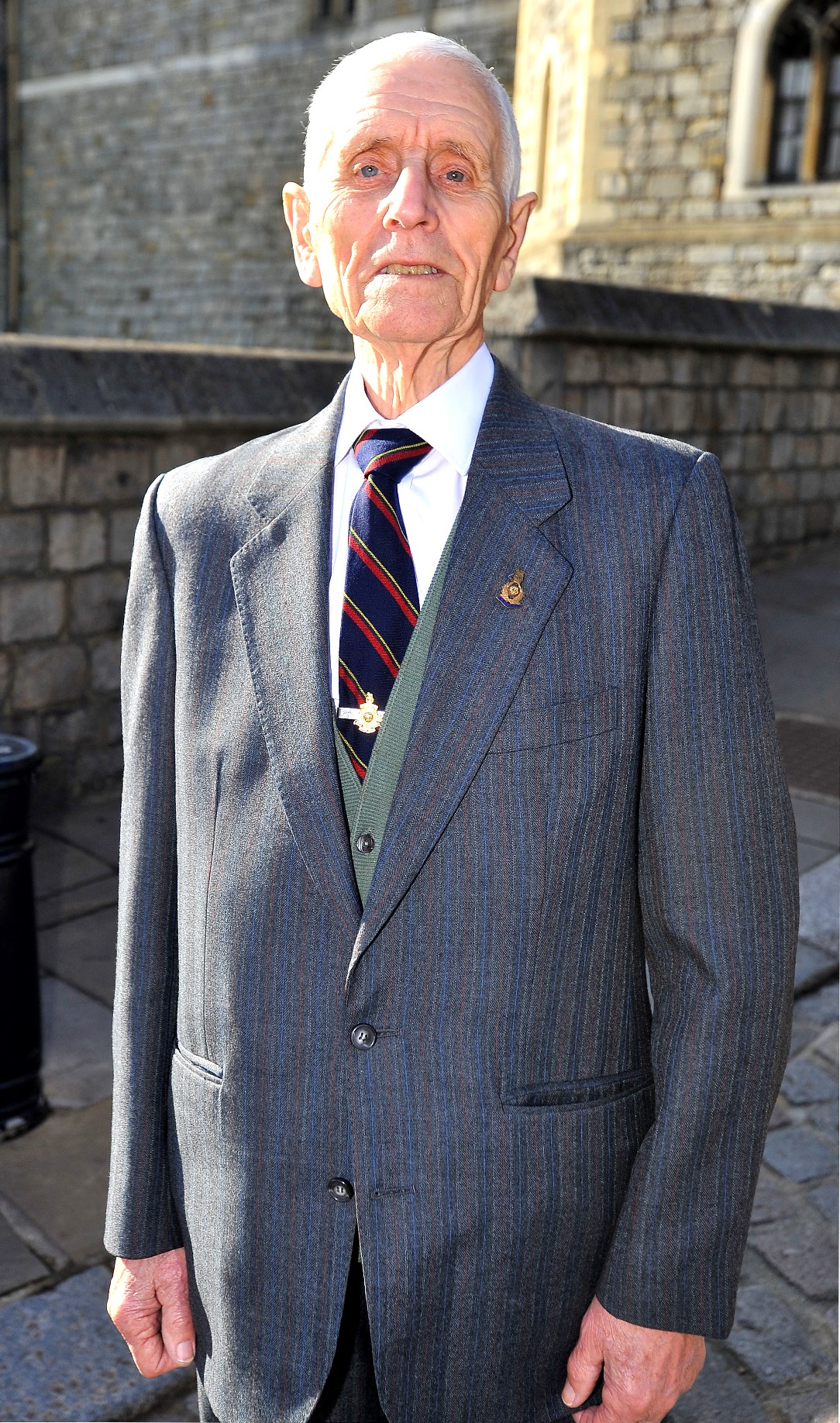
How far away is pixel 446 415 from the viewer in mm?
1392

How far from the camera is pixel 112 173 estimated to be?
21.4 metres

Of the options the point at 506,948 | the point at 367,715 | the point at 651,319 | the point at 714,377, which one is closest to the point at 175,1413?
the point at 506,948

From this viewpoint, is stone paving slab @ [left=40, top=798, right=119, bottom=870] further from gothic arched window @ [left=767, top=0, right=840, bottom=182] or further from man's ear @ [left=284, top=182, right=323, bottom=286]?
gothic arched window @ [left=767, top=0, right=840, bottom=182]

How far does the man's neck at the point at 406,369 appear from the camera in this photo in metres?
1.38

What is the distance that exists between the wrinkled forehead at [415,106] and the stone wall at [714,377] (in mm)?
5292

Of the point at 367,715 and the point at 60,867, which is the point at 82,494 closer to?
the point at 60,867

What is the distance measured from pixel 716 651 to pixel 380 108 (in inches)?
26.3

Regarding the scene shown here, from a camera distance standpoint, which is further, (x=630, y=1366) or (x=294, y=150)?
(x=294, y=150)

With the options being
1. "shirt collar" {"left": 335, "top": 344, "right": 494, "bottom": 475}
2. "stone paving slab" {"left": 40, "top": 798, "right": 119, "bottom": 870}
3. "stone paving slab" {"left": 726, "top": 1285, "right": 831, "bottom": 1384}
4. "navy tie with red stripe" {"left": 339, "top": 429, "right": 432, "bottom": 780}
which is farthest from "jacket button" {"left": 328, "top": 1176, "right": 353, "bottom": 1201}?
"stone paving slab" {"left": 40, "top": 798, "right": 119, "bottom": 870}

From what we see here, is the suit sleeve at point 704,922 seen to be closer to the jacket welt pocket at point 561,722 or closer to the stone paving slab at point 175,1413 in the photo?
the jacket welt pocket at point 561,722

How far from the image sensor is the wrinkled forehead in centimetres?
131

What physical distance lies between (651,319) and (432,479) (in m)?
6.20

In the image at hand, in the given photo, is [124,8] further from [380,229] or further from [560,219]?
[380,229]

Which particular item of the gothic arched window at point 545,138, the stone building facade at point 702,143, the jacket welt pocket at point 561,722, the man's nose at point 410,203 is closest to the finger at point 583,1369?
the jacket welt pocket at point 561,722
